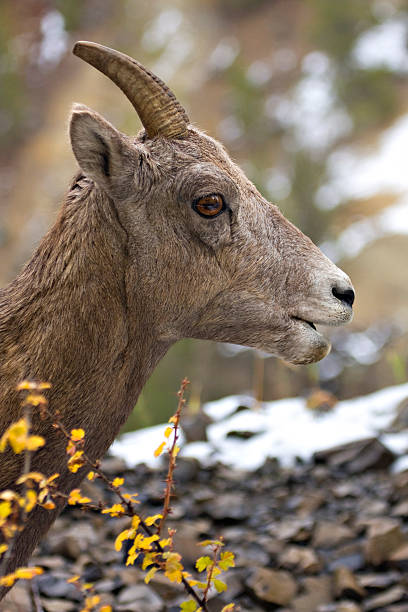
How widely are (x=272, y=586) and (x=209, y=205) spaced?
6.43ft

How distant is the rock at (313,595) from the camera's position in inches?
130

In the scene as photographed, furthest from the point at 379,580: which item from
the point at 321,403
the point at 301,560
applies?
the point at 321,403

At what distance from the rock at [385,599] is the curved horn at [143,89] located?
2346mm

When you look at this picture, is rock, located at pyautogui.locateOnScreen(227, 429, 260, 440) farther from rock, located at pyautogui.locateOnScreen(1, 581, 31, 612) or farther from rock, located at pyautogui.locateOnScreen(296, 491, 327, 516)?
rock, located at pyautogui.locateOnScreen(1, 581, 31, 612)

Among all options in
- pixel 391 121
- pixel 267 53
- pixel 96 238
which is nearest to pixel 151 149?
pixel 96 238

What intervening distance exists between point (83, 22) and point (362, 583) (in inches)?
1266

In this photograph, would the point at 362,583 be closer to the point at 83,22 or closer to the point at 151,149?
the point at 151,149

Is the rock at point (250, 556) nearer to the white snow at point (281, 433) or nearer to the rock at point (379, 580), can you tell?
the rock at point (379, 580)

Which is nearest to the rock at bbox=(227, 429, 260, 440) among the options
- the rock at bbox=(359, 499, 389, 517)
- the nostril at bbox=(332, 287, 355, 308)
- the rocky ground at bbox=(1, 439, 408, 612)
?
the rocky ground at bbox=(1, 439, 408, 612)

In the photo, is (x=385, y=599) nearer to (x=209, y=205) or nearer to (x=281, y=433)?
(x=209, y=205)

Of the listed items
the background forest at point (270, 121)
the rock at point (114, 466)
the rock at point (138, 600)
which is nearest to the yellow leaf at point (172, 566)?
the rock at point (138, 600)

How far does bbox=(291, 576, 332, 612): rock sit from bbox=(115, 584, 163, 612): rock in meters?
0.67

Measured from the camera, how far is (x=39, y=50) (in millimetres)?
32781

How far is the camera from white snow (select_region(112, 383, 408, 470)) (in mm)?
5480
